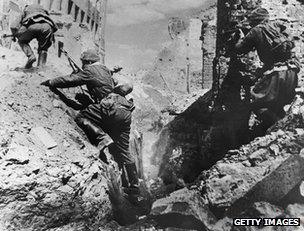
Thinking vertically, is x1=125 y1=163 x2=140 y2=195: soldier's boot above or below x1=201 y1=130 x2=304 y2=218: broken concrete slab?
below

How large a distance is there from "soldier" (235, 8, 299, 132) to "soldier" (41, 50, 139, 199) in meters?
2.02

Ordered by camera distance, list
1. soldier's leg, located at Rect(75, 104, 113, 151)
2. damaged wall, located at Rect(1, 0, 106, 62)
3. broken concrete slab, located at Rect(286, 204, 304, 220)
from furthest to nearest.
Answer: damaged wall, located at Rect(1, 0, 106, 62)
soldier's leg, located at Rect(75, 104, 113, 151)
broken concrete slab, located at Rect(286, 204, 304, 220)

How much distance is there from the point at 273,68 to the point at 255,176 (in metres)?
1.71

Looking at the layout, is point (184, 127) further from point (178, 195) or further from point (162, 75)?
point (162, 75)

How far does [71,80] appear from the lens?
423 centimetres

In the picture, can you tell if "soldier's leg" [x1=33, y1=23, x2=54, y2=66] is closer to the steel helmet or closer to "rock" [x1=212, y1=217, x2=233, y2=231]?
the steel helmet

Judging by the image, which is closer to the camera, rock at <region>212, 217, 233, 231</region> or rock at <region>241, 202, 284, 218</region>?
rock at <region>241, 202, 284, 218</region>

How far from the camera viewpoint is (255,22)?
514cm

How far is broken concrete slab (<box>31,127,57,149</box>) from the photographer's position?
3.49 metres

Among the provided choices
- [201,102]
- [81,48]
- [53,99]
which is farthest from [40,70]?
[81,48]

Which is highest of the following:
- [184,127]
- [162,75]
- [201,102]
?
[201,102]

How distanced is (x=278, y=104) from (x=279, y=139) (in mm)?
667

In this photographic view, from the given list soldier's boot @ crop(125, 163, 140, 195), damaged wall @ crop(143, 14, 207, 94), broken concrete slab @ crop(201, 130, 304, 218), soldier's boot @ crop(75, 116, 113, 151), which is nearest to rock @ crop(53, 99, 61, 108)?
soldier's boot @ crop(75, 116, 113, 151)

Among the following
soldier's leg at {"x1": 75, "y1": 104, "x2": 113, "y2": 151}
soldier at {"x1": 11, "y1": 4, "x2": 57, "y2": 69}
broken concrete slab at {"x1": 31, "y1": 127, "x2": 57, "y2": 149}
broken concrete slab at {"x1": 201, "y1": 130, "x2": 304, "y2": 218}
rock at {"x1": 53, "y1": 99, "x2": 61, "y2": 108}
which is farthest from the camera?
soldier at {"x1": 11, "y1": 4, "x2": 57, "y2": 69}
